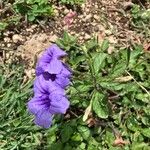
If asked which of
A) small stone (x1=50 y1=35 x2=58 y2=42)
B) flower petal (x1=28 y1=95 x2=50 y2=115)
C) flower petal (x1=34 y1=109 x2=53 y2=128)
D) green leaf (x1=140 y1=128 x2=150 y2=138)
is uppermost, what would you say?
small stone (x1=50 y1=35 x2=58 y2=42)

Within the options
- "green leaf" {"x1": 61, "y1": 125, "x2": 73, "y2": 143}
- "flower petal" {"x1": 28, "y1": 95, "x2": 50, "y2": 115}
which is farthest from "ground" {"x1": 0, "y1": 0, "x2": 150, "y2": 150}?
"flower petal" {"x1": 28, "y1": 95, "x2": 50, "y2": 115}

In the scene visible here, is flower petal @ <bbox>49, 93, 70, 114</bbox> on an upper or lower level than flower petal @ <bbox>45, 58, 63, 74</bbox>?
lower

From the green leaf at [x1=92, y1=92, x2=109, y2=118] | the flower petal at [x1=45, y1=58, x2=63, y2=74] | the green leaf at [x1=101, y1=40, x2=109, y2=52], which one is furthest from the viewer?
the green leaf at [x1=101, y1=40, x2=109, y2=52]

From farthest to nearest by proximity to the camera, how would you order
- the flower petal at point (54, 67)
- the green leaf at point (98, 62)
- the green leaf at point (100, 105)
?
the green leaf at point (98, 62)
the green leaf at point (100, 105)
the flower petal at point (54, 67)

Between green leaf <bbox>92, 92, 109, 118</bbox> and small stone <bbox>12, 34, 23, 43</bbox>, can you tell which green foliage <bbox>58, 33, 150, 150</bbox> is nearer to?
green leaf <bbox>92, 92, 109, 118</bbox>

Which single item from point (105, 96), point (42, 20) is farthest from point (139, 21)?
point (105, 96)

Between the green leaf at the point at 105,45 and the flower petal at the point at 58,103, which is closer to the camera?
the flower petal at the point at 58,103

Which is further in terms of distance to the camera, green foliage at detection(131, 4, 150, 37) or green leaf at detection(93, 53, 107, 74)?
green foliage at detection(131, 4, 150, 37)

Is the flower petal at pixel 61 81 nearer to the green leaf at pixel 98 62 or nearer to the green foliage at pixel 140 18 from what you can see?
the green leaf at pixel 98 62

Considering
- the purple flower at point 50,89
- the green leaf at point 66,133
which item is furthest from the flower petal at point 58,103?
the green leaf at point 66,133
